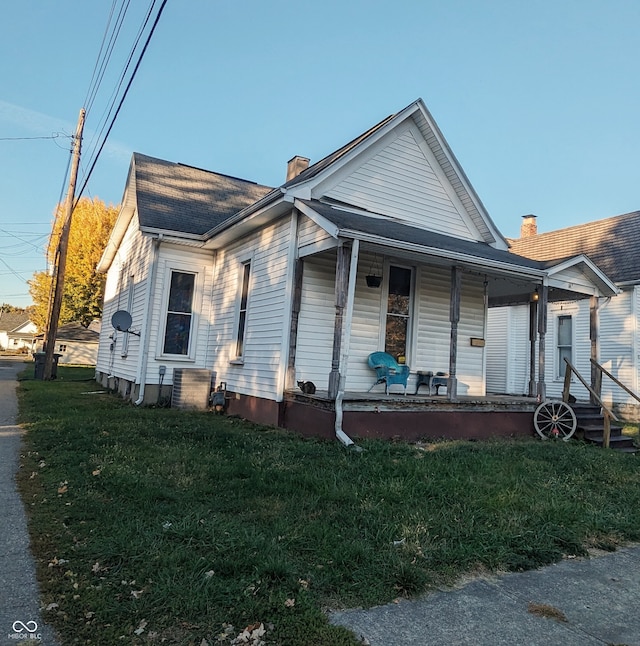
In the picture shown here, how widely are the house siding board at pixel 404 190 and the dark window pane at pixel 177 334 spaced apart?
489 centimetres

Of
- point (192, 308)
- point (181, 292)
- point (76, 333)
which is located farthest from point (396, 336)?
point (76, 333)

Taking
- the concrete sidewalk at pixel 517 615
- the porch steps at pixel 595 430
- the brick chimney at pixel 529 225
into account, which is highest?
the brick chimney at pixel 529 225

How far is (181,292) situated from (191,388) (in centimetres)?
260

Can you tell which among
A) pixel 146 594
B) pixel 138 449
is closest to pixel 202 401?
pixel 138 449

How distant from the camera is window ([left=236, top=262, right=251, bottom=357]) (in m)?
11.0

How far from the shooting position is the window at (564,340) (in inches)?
640

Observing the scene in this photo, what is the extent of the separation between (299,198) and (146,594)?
23.7 ft

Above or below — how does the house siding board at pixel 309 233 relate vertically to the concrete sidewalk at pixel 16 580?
above

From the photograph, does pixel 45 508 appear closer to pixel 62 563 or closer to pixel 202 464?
pixel 62 563

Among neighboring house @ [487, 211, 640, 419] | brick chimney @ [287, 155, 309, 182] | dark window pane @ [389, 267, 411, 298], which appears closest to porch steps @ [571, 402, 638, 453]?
neighboring house @ [487, 211, 640, 419]

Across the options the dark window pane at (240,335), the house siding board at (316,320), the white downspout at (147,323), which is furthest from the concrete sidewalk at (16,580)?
the white downspout at (147,323)

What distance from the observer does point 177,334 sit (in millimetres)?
12492

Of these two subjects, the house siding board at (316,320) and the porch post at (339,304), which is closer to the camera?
the porch post at (339,304)

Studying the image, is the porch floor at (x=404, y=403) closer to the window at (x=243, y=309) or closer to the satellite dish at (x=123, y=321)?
the window at (x=243, y=309)
